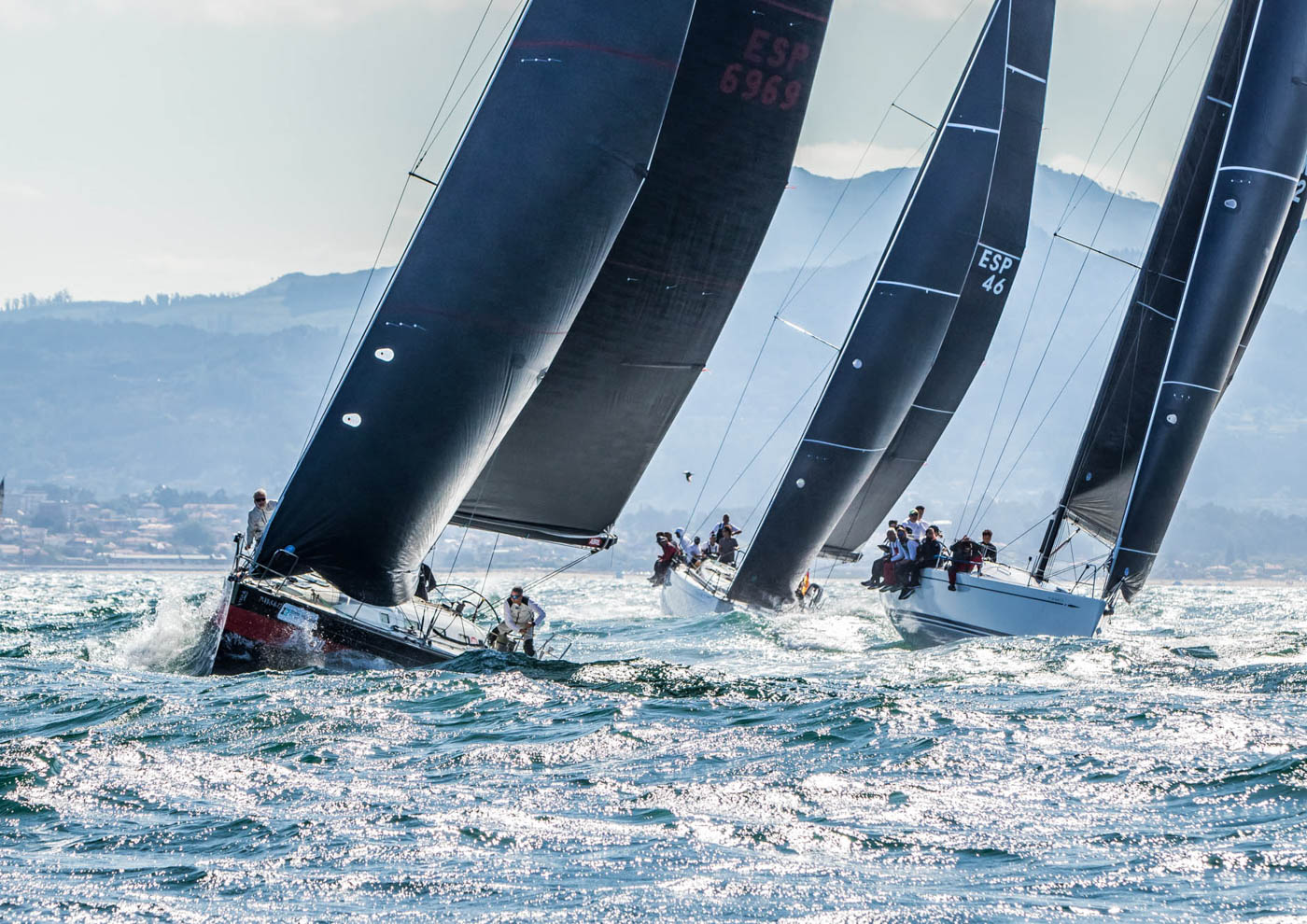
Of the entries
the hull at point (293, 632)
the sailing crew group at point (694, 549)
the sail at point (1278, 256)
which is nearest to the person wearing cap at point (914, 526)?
the sail at point (1278, 256)

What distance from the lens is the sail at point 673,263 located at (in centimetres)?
1280

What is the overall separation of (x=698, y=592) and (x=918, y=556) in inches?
174

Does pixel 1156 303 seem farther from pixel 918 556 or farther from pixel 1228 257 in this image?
pixel 918 556

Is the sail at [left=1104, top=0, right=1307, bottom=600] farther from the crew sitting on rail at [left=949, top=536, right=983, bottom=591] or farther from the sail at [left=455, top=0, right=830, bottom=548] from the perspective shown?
the sail at [left=455, top=0, right=830, bottom=548]


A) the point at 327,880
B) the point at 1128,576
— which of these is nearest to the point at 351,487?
the point at 327,880

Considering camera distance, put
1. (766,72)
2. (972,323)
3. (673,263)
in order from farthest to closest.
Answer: (972,323)
(673,263)
(766,72)

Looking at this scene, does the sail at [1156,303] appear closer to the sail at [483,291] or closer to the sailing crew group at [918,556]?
the sailing crew group at [918,556]

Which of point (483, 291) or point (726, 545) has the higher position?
point (483, 291)

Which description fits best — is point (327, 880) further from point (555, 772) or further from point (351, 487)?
point (351, 487)

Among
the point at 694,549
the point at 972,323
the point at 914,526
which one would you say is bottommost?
the point at 694,549

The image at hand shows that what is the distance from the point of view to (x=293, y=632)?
10.4 meters

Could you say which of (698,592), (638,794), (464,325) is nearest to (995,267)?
(698,592)

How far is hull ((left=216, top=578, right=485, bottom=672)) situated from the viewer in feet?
34.0

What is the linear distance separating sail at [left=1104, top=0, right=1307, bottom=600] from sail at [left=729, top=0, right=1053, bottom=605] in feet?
10.4
